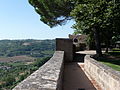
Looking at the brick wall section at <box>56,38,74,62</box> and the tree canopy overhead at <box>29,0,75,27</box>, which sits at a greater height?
the tree canopy overhead at <box>29,0,75,27</box>

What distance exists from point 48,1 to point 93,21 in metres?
10.8

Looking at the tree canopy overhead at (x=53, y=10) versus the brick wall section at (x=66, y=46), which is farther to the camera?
the tree canopy overhead at (x=53, y=10)

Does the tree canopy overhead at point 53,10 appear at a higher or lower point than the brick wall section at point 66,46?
higher

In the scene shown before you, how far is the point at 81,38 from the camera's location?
5038 cm

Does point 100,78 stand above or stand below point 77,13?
below

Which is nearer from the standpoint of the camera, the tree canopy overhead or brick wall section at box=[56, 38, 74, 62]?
brick wall section at box=[56, 38, 74, 62]

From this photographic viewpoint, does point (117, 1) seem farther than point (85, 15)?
No

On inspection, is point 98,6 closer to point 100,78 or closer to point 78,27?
point 78,27

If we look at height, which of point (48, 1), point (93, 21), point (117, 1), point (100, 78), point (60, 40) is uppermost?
point (48, 1)

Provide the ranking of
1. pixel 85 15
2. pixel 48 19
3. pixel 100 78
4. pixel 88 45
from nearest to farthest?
pixel 100 78
pixel 85 15
pixel 48 19
pixel 88 45

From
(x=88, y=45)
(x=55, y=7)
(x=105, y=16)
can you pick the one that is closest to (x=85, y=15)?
(x=105, y=16)

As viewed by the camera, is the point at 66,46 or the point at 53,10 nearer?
the point at 66,46

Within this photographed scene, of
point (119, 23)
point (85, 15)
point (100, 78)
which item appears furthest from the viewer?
point (85, 15)

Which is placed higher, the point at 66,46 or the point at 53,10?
the point at 53,10
